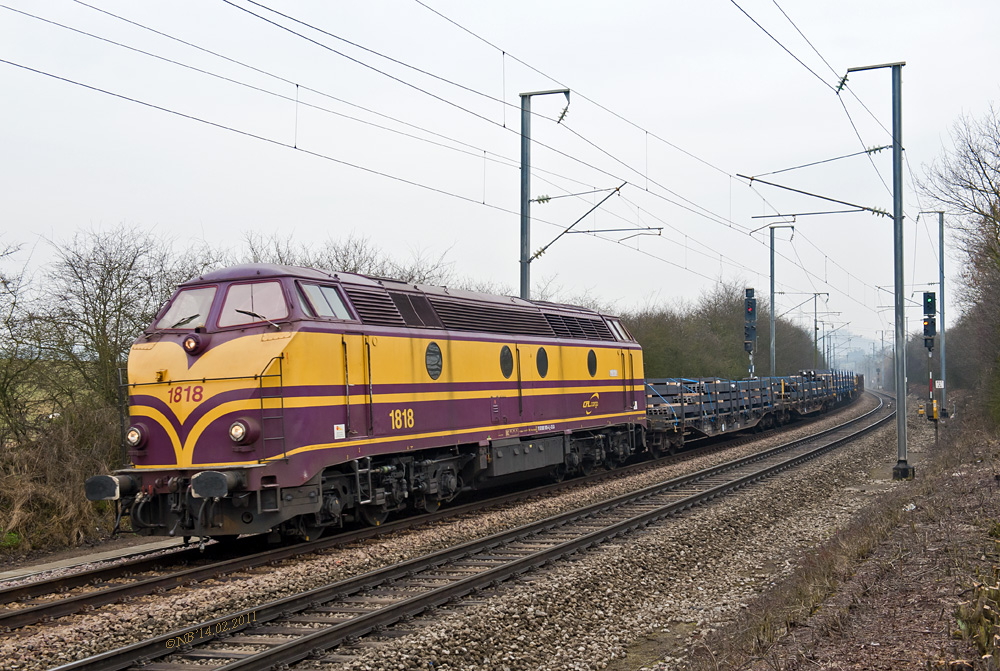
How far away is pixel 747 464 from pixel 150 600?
16514 millimetres

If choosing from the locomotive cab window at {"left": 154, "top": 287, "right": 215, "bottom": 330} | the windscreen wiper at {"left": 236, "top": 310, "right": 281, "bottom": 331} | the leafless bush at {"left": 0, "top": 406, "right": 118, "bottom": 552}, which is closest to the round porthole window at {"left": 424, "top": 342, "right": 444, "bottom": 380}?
the windscreen wiper at {"left": 236, "top": 310, "right": 281, "bottom": 331}

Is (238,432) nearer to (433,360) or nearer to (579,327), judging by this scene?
(433,360)

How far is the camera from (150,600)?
9.00 meters

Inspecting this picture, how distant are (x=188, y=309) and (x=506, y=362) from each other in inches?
242

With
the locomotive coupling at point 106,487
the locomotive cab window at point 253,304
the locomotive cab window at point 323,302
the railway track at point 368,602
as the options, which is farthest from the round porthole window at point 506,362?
the locomotive coupling at point 106,487

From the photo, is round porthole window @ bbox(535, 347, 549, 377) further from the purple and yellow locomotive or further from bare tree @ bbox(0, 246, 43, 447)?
bare tree @ bbox(0, 246, 43, 447)

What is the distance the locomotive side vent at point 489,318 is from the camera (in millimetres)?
14469

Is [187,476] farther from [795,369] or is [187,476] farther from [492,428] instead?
[795,369]

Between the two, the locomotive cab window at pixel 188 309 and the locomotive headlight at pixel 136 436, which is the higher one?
the locomotive cab window at pixel 188 309

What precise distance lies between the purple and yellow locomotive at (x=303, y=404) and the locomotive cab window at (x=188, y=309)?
0.02m

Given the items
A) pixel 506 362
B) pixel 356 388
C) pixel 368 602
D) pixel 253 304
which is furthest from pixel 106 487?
pixel 506 362

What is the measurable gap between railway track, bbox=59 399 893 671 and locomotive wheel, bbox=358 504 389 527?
197 cm

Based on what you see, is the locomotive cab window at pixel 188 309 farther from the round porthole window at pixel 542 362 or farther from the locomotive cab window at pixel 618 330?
the locomotive cab window at pixel 618 330

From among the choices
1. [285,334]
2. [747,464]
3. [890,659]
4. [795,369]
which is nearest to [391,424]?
[285,334]
